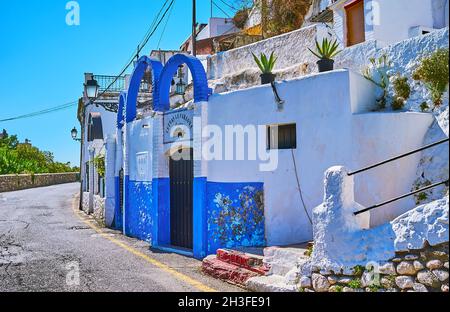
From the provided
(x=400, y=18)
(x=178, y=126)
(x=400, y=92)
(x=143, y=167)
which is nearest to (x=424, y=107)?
(x=400, y=92)

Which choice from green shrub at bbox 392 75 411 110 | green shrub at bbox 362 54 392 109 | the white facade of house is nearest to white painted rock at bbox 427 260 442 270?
green shrub at bbox 392 75 411 110

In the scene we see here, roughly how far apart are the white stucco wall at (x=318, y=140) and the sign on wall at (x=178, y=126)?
4.21 feet

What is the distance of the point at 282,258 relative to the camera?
24.6 ft

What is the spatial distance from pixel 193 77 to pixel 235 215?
340 cm

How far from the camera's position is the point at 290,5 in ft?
65.8

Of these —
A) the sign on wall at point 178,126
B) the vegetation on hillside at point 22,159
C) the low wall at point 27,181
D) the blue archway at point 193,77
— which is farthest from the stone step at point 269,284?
the vegetation on hillside at point 22,159

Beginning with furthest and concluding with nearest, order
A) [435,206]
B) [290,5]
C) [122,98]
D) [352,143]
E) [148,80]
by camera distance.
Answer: [148,80]
[290,5]
[122,98]
[352,143]
[435,206]

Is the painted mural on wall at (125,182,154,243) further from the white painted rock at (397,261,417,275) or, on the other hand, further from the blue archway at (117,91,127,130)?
the white painted rock at (397,261,417,275)

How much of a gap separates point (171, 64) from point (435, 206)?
26.6 feet

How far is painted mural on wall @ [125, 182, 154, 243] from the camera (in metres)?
12.7

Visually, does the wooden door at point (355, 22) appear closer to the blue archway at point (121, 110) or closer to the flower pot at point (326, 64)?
the flower pot at point (326, 64)

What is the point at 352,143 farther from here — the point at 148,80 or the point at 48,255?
the point at 148,80

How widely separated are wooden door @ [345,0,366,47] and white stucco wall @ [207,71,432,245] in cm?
711
